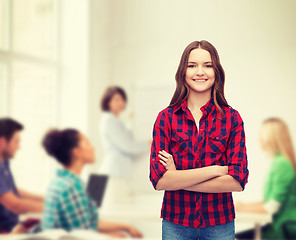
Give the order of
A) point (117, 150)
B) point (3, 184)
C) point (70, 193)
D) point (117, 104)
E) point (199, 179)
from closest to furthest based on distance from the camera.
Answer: point (199, 179), point (70, 193), point (3, 184), point (117, 150), point (117, 104)

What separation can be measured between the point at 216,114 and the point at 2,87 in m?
2.77

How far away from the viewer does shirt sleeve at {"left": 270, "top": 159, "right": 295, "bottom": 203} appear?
3.12 m

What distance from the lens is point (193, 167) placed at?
37.7 inches

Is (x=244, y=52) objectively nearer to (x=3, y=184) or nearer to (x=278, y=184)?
(x=278, y=184)

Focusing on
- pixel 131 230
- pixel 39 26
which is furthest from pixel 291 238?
pixel 39 26

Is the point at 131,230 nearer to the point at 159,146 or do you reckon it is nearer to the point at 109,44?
the point at 109,44

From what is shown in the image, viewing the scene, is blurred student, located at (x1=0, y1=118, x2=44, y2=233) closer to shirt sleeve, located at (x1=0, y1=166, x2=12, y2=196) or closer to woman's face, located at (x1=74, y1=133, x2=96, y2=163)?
shirt sleeve, located at (x1=0, y1=166, x2=12, y2=196)

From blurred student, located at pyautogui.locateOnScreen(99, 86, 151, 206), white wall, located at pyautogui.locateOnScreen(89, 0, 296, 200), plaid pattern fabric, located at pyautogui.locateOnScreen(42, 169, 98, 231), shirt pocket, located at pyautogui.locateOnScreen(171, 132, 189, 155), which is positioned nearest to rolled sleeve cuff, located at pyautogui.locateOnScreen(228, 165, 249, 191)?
shirt pocket, located at pyautogui.locateOnScreen(171, 132, 189, 155)

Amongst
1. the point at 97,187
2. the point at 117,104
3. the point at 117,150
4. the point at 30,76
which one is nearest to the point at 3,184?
the point at 97,187

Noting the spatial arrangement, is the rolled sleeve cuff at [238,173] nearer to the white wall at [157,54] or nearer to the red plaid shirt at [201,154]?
the red plaid shirt at [201,154]

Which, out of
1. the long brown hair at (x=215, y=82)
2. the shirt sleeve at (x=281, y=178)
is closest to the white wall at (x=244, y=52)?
the shirt sleeve at (x=281, y=178)

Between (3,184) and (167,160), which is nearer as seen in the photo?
(167,160)

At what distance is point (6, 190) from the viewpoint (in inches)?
112

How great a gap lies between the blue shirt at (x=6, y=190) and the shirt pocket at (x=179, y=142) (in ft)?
6.75
